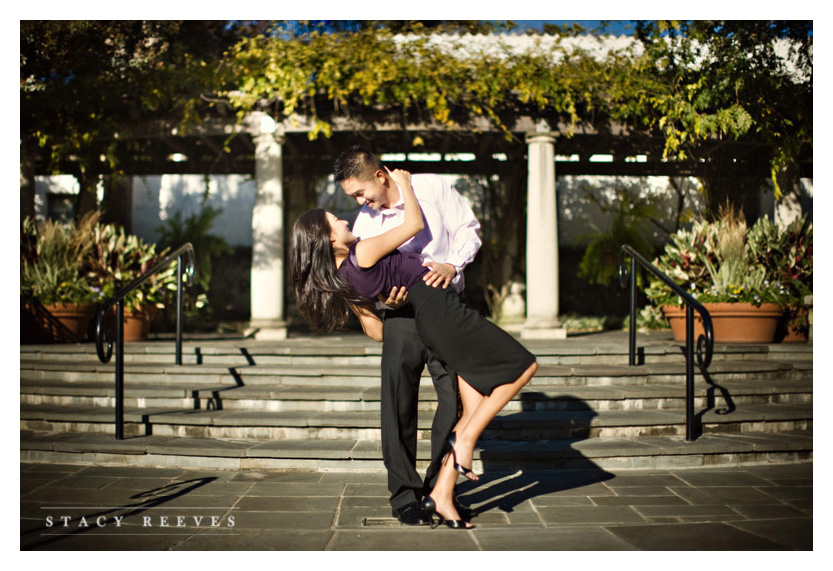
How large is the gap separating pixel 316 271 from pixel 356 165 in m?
0.45

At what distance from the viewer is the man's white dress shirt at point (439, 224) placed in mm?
3035

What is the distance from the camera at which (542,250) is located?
7.09 m

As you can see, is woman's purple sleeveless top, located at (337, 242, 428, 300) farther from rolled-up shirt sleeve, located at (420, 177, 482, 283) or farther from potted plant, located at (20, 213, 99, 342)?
potted plant, located at (20, 213, 99, 342)

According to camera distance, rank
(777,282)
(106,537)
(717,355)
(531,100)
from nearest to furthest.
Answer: (106,537) < (717,355) < (777,282) < (531,100)

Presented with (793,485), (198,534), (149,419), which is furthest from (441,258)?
(149,419)

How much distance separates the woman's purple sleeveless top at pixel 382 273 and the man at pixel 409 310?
0.04 metres

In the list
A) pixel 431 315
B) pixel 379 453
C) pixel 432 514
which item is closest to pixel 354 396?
pixel 379 453

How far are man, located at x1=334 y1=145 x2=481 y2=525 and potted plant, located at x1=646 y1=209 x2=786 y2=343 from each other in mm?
4052

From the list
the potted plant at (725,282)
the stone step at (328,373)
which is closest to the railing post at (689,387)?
the stone step at (328,373)

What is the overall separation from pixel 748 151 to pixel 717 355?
1.64 meters

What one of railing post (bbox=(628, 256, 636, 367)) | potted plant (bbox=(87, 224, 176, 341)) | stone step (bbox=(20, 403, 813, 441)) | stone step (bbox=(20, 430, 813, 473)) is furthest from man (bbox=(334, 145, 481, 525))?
potted plant (bbox=(87, 224, 176, 341))

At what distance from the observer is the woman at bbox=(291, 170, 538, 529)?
9.12 feet

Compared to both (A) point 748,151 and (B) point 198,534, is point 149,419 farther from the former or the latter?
(A) point 748,151

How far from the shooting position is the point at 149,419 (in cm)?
446
